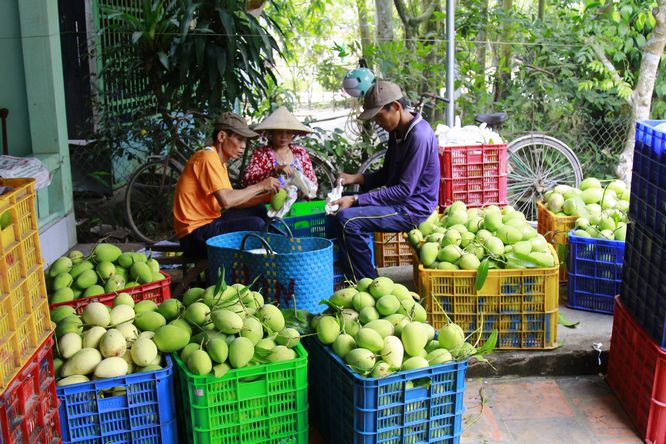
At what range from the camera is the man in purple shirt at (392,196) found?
185 inches

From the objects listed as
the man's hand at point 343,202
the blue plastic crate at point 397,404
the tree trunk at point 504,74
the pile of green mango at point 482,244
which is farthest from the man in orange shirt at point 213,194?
the tree trunk at point 504,74

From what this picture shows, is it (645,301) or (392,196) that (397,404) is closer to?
(645,301)

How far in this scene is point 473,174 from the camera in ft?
18.6

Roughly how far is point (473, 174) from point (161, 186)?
10.0 feet

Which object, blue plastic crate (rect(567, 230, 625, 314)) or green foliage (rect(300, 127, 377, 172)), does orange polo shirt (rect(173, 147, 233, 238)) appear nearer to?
blue plastic crate (rect(567, 230, 625, 314))

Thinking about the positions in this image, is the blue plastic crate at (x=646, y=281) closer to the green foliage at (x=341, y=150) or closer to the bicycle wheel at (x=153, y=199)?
the green foliage at (x=341, y=150)

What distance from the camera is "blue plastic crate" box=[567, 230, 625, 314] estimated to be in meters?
4.67

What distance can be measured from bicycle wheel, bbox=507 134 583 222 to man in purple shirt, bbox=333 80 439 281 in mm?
2878

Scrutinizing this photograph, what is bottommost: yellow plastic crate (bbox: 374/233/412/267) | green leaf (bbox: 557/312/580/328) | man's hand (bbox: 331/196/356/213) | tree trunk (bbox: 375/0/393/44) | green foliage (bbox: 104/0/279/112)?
green leaf (bbox: 557/312/580/328)

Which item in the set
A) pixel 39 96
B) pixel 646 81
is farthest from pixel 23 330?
pixel 646 81

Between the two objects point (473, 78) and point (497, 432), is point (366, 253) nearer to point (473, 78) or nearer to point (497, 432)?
point (497, 432)

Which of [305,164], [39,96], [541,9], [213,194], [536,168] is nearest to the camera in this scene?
[213,194]

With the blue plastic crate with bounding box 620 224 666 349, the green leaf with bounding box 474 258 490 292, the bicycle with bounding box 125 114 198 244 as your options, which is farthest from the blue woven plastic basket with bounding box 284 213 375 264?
the bicycle with bounding box 125 114 198 244

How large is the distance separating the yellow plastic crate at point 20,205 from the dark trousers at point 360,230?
2.29 metres
